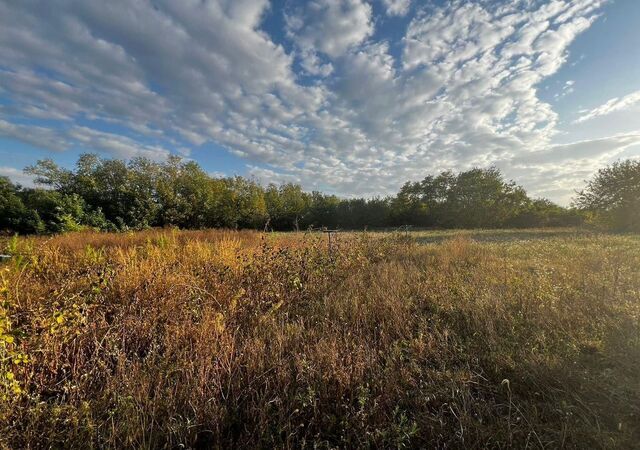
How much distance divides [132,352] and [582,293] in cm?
585

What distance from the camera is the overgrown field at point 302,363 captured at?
1717mm

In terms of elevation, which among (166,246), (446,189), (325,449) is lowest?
(325,449)

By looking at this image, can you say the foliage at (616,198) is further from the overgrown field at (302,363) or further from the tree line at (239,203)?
the overgrown field at (302,363)

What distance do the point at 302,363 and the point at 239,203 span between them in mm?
33113

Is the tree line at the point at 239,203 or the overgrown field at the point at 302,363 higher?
the tree line at the point at 239,203

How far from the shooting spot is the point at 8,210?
21266mm

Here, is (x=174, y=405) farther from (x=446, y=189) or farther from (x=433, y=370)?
(x=446, y=189)

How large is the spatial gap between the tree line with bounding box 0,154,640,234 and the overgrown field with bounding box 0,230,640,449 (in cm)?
1321

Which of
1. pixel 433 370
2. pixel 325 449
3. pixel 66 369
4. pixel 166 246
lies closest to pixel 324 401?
pixel 325 449

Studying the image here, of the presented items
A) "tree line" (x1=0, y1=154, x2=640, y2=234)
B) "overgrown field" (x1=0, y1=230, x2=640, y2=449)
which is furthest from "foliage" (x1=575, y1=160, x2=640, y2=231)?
"overgrown field" (x1=0, y1=230, x2=640, y2=449)

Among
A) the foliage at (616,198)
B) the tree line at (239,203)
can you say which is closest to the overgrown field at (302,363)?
the tree line at (239,203)

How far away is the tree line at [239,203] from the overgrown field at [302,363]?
1321 cm

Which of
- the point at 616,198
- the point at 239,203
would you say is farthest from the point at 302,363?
the point at 239,203

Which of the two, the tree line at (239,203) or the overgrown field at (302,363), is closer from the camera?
the overgrown field at (302,363)
